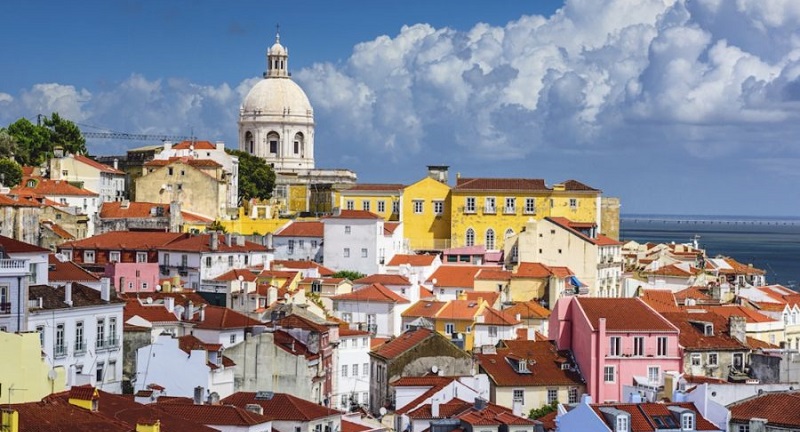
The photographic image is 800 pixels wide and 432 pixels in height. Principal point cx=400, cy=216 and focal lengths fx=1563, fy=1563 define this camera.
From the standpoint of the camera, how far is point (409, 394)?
5053 cm

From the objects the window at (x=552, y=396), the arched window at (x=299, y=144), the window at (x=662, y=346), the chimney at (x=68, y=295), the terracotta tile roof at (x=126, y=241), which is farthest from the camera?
the arched window at (x=299, y=144)

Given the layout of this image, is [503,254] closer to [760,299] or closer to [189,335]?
[760,299]

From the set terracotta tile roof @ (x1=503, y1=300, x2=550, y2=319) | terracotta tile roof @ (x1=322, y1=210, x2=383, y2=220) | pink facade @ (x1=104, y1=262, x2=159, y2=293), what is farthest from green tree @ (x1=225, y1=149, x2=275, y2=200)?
terracotta tile roof @ (x1=503, y1=300, x2=550, y2=319)

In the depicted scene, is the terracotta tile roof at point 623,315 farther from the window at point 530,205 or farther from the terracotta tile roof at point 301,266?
the window at point 530,205

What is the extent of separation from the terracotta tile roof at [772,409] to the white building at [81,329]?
17.9 metres

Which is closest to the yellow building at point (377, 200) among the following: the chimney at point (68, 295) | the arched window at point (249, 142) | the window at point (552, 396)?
the arched window at point (249, 142)

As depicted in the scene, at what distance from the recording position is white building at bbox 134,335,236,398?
4625cm

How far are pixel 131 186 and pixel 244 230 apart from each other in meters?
12.5

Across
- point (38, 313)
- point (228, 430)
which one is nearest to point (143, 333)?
point (38, 313)

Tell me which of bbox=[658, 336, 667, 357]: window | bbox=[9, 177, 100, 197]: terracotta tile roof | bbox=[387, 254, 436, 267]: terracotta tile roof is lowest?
bbox=[658, 336, 667, 357]: window

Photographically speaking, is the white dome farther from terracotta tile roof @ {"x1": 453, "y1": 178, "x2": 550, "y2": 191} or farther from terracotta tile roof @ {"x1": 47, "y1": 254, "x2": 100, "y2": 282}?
terracotta tile roof @ {"x1": 47, "y1": 254, "x2": 100, "y2": 282}

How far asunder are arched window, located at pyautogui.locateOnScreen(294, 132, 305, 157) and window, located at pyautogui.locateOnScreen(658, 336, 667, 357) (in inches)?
2722

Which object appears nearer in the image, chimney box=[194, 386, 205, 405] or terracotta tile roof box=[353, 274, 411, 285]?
chimney box=[194, 386, 205, 405]

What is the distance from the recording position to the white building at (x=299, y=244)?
8312cm
